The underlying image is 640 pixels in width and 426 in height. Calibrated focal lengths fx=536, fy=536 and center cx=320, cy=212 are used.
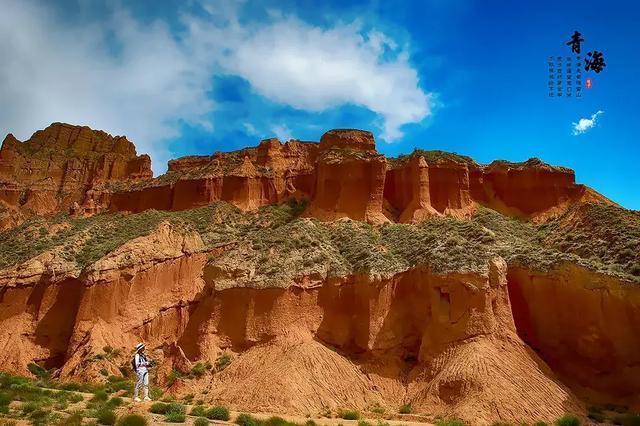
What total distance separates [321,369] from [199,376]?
243 inches

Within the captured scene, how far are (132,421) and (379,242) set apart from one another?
69.5ft

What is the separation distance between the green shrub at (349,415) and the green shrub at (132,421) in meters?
9.99

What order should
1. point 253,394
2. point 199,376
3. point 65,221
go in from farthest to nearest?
point 65,221, point 199,376, point 253,394

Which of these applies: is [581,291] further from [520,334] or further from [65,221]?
[65,221]

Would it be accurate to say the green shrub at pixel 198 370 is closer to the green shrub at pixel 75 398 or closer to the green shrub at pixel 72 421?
the green shrub at pixel 75 398

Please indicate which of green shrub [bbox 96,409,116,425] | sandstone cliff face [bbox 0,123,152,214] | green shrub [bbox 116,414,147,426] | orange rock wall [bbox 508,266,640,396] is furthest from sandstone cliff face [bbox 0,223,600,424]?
sandstone cliff face [bbox 0,123,152,214]

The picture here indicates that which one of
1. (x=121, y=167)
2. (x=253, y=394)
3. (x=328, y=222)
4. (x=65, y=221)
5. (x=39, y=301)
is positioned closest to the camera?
(x=253, y=394)

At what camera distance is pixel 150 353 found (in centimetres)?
3042

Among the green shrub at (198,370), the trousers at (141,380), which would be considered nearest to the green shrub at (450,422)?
the trousers at (141,380)

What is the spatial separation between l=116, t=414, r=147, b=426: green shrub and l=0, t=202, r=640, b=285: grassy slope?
14.0m

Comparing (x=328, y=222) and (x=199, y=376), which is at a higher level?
(x=328, y=222)

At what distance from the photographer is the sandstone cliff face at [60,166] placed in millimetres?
63875

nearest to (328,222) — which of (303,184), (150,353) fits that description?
(303,184)

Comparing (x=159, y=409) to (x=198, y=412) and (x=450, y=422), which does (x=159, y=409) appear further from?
(x=450, y=422)
